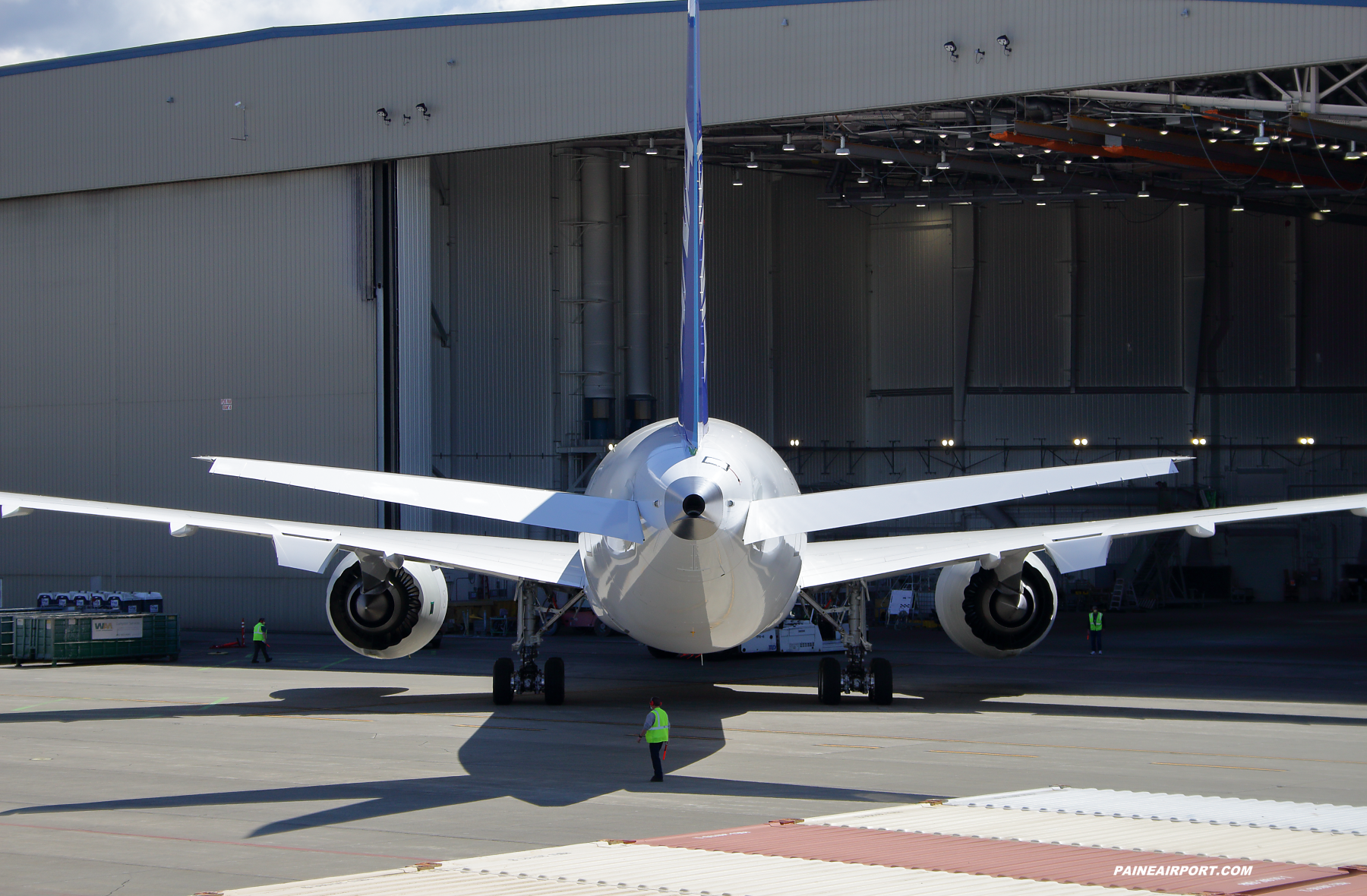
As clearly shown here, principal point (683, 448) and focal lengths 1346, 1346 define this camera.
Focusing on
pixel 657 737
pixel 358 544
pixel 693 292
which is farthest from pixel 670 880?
pixel 358 544

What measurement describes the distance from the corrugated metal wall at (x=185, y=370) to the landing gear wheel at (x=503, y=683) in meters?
18.8

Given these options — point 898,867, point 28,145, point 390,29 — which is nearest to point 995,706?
point 898,867

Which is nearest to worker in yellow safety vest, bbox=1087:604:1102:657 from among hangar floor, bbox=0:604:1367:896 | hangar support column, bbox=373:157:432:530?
hangar floor, bbox=0:604:1367:896

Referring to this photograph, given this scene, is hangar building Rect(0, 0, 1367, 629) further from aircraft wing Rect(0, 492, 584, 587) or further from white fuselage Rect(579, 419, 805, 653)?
white fuselage Rect(579, 419, 805, 653)

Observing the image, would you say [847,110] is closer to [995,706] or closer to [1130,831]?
[995,706]

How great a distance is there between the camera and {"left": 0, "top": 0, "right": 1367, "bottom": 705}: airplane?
624 inches

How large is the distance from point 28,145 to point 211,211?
7.71 m

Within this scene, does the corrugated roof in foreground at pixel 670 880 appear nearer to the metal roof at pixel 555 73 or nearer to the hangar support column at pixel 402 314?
the metal roof at pixel 555 73

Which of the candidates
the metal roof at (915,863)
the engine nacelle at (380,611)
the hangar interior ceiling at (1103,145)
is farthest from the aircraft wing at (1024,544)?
the hangar interior ceiling at (1103,145)

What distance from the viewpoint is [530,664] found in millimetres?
24203

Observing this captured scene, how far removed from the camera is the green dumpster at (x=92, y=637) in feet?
113

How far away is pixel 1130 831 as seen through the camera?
10.9 meters

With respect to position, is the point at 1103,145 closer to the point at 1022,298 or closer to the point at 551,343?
the point at 1022,298

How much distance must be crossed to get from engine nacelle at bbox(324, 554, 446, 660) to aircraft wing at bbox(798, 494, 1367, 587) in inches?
250
